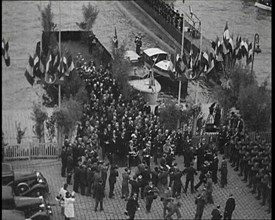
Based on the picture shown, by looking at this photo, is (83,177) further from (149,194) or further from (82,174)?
(149,194)

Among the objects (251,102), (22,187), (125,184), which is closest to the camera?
(22,187)

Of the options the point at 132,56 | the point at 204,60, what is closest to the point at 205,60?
the point at 204,60

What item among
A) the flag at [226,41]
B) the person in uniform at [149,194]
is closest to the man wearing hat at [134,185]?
the person in uniform at [149,194]

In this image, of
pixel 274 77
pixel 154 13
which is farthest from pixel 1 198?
pixel 154 13

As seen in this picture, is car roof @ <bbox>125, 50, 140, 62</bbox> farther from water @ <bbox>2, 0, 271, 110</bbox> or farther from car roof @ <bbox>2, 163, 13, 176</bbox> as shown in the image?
car roof @ <bbox>2, 163, 13, 176</bbox>

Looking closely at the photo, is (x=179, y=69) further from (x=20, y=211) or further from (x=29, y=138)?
(x=20, y=211)

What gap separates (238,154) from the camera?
23016mm

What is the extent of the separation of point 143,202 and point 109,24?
72.3 ft

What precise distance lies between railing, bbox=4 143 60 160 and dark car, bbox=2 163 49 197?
2.21 m

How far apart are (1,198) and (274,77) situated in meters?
10.6

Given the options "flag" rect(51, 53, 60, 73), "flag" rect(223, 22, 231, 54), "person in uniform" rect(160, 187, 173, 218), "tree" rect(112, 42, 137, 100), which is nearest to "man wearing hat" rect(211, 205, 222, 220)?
"person in uniform" rect(160, 187, 173, 218)

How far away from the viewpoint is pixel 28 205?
18.9 metres

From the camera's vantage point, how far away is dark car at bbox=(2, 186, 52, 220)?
1858 centimetres

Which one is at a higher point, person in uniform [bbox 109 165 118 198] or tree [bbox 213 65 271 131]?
tree [bbox 213 65 271 131]
